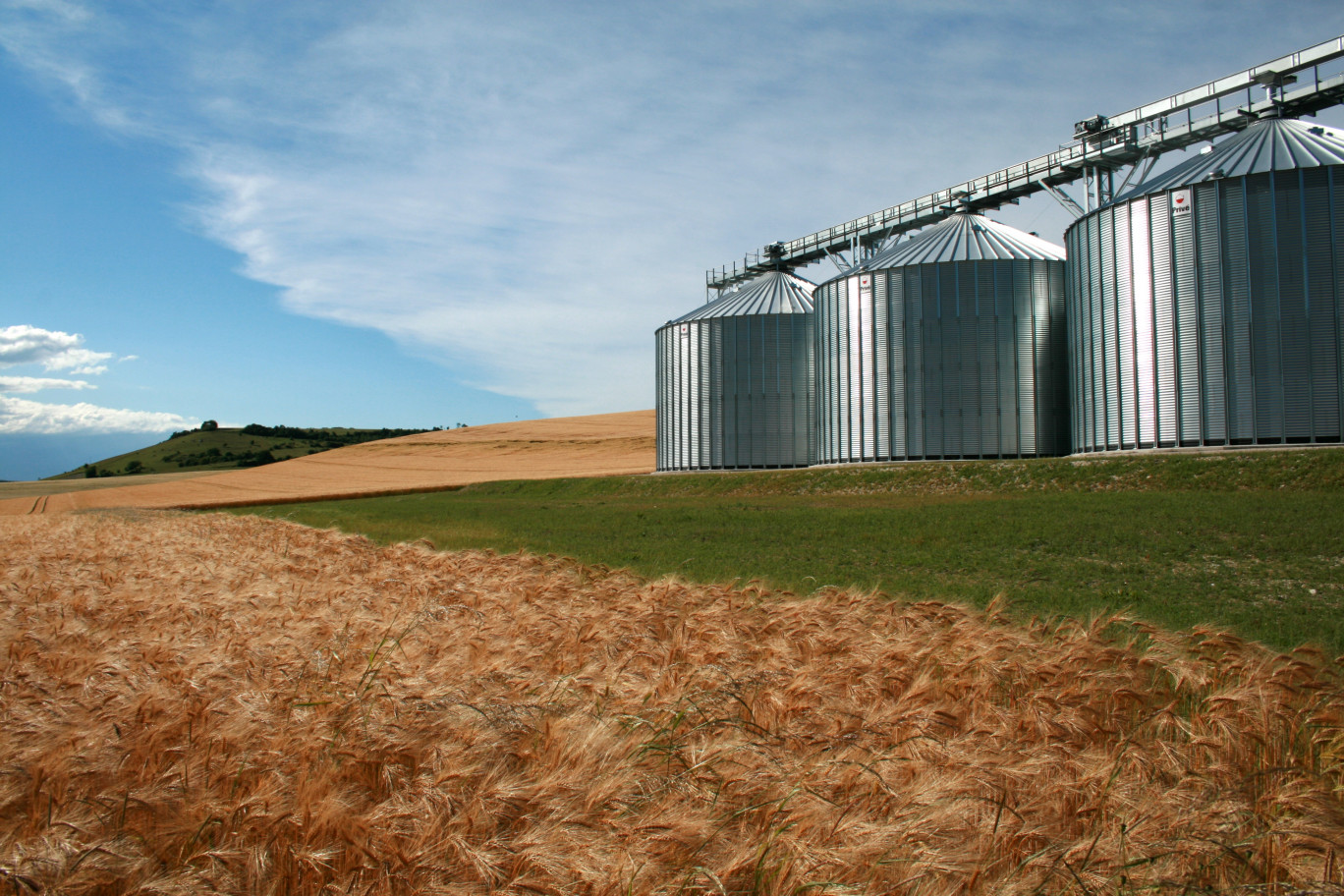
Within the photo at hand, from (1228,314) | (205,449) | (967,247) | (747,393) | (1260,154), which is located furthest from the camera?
(205,449)

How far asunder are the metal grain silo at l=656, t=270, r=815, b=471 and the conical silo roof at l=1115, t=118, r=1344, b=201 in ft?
72.5

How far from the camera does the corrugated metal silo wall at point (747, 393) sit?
55.1 meters

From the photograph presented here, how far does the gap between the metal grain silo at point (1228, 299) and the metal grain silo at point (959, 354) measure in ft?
16.7

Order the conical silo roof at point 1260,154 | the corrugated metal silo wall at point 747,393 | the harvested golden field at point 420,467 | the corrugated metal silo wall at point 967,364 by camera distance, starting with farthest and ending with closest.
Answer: the harvested golden field at point 420,467
the corrugated metal silo wall at point 747,393
the corrugated metal silo wall at point 967,364
the conical silo roof at point 1260,154

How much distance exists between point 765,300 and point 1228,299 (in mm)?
30109

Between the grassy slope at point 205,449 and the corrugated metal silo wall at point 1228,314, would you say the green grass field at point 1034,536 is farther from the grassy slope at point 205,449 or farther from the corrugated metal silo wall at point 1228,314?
the grassy slope at point 205,449

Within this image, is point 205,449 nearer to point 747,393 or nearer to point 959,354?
point 747,393

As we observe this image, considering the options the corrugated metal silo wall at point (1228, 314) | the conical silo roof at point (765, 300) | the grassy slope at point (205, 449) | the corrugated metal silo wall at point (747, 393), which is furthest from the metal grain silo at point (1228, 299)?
the grassy slope at point (205, 449)

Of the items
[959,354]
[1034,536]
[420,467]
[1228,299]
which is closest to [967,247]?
[959,354]

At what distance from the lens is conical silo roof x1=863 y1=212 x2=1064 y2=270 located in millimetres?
45656

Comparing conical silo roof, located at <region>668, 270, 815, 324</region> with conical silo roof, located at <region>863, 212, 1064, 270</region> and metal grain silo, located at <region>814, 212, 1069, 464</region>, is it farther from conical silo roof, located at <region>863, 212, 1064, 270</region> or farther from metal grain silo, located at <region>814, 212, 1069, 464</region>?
metal grain silo, located at <region>814, 212, 1069, 464</region>

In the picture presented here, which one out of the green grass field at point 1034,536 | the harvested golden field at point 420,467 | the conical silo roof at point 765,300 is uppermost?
the conical silo roof at point 765,300

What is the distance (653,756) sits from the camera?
5.20 metres

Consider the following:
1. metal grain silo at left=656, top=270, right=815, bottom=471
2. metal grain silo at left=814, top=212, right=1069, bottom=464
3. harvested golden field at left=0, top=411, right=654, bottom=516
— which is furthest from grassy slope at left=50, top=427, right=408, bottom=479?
metal grain silo at left=814, top=212, right=1069, bottom=464
